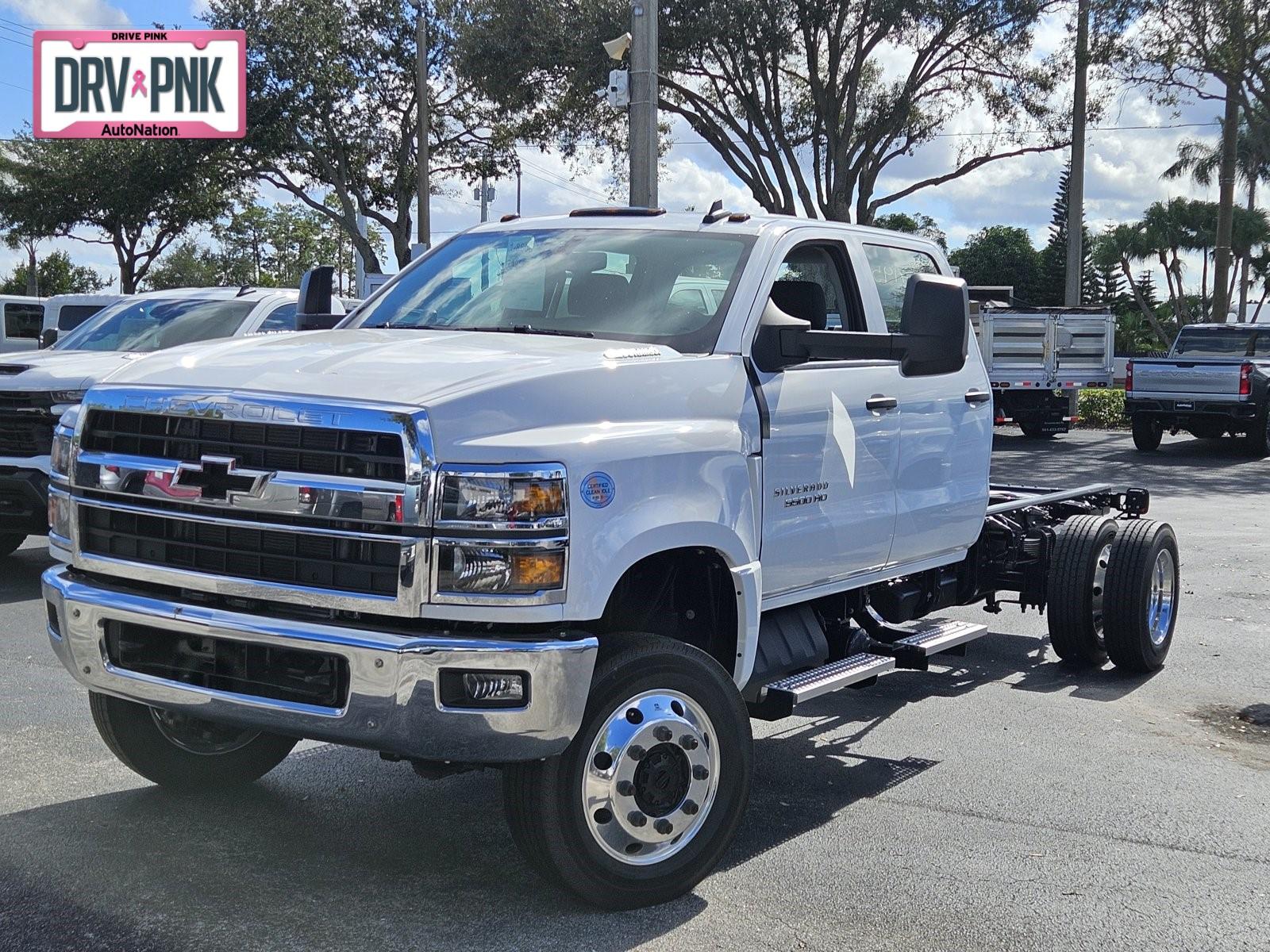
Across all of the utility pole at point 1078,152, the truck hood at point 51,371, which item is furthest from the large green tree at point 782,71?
the truck hood at point 51,371

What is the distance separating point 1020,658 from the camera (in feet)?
25.6

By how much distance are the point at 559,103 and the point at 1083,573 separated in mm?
23629

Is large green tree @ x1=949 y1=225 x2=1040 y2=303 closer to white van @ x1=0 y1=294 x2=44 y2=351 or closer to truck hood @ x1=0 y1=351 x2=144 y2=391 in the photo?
white van @ x1=0 y1=294 x2=44 y2=351

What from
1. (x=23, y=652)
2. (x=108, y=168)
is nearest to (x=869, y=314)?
(x=23, y=652)

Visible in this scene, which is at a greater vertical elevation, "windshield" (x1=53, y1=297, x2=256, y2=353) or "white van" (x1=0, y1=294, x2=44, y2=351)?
"white van" (x1=0, y1=294, x2=44, y2=351)

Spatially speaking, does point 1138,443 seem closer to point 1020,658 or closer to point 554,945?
point 1020,658

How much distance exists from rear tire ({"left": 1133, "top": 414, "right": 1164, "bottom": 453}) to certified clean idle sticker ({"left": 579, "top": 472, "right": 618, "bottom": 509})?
19618mm

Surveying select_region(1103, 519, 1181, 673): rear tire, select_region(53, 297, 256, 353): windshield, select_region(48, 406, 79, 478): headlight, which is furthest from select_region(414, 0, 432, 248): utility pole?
select_region(48, 406, 79, 478): headlight

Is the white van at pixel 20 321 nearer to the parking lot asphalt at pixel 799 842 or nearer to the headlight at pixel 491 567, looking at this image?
the parking lot asphalt at pixel 799 842

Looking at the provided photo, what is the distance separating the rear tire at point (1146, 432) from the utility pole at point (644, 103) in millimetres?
9621

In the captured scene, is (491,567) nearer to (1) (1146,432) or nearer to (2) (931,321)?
(2) (931,321)

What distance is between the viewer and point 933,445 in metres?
5.89

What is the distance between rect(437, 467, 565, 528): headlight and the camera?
3709 mm

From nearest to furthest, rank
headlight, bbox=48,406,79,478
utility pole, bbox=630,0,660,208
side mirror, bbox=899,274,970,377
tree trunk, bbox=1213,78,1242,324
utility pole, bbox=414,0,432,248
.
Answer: headlight, bbox=48,406,79,478, side mirror, bbox=899,274,970,377, utility pole, bbox=630,0,660,208, tree trunk, bbox=1213,78,1242,324, utility pole, bbox=414,0,432,248
